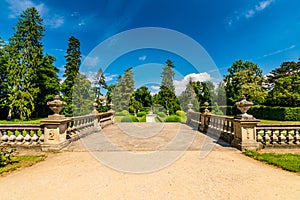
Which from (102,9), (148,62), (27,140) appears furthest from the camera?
(148,62)

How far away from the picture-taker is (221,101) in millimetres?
37656

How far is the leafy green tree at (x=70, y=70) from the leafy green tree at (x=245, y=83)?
30996 mm

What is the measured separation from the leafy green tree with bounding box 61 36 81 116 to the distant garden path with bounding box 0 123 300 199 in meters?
26.6

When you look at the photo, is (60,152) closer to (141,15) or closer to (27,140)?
(27,140)

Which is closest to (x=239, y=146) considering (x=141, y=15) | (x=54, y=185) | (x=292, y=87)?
(x=54, y=185)

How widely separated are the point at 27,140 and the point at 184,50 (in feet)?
29.7

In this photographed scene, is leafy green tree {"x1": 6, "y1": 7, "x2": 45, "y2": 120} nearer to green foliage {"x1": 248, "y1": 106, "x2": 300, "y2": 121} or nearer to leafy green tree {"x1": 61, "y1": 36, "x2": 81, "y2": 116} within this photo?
leafy green tree {"x1": 61, "y1": 36, "x2": 81, "y2": 116}

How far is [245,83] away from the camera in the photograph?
3434 centimetres

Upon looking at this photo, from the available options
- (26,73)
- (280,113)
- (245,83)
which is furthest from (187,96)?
(26,73)

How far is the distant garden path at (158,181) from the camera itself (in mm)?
2695

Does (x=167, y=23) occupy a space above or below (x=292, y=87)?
above

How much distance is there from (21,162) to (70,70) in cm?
2997

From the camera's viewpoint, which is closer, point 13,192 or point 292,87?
point 13,192

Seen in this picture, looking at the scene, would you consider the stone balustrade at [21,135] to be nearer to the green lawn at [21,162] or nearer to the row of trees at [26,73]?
the green lawn at [21,162]
